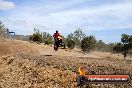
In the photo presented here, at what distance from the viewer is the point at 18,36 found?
90.1 m

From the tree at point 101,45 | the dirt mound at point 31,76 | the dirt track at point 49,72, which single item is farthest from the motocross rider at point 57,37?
the tree at point 101,45

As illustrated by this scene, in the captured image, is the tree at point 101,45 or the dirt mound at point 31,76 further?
the tree at point 101,45

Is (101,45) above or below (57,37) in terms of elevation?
below

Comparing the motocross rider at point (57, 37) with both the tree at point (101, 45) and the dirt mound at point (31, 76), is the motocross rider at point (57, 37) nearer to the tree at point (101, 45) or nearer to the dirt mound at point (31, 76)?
the dirt mound at point (31, 76)

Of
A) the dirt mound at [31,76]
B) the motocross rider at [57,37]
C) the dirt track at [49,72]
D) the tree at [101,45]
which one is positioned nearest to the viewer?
the dirt track at [49,72]

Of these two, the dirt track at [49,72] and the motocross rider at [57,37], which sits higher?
the motocross rider at [57,37]

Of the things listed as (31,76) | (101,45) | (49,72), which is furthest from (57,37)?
(101,45)

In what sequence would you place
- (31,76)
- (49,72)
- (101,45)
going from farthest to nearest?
(101,45) < (31,76) < (49,72)

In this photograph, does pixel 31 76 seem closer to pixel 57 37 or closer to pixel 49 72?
pixel 49 72

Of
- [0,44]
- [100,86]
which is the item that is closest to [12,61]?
[100,86]

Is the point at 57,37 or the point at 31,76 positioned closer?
the point at 31,76

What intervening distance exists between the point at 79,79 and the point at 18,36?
7578 cm

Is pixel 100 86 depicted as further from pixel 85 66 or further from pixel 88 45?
pixel 88 45

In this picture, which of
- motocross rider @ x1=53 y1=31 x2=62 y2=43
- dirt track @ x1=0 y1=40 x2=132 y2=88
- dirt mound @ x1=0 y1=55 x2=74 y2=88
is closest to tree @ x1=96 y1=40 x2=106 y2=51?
motocross rider @ x1=53 y1=31 x2=62 y2=43
